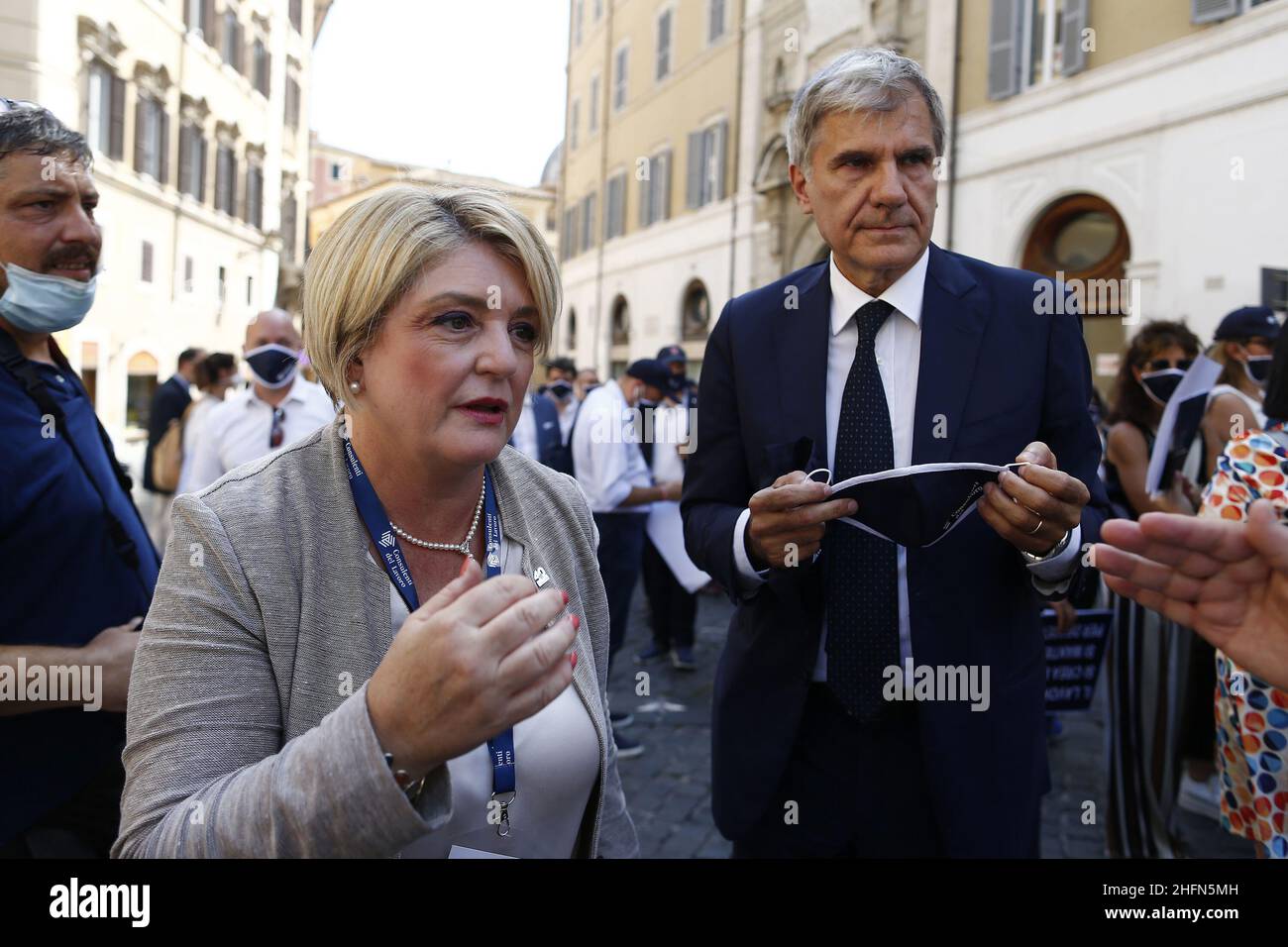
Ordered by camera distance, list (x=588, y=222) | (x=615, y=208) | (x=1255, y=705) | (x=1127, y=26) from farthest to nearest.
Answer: (x=588, y=222), (x=615, y=208), (x=1127, y=26), (x=1255, y=705)

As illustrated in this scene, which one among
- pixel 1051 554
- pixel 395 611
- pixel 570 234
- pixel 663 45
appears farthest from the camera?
pixel 570 234

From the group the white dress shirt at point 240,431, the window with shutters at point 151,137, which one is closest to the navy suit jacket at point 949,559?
the white dress shirt at point 240,431

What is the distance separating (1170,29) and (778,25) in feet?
28.1

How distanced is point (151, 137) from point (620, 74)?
1332 cm

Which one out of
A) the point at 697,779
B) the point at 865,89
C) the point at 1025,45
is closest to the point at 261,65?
the point at 1025,45

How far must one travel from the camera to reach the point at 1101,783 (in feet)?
14.8

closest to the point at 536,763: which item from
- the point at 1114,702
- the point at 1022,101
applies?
the point at 1114,702

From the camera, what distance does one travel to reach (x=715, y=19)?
1919cm

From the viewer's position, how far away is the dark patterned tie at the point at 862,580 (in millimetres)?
1874

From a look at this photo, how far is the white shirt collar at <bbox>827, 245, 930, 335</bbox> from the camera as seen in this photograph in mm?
1978

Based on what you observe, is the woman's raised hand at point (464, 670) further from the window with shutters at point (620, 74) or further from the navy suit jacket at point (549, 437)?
the window with shutters at point (620, 74)

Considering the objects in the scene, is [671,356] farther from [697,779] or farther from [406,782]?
[406,782]

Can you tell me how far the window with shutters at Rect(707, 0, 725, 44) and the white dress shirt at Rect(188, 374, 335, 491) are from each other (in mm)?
17515
